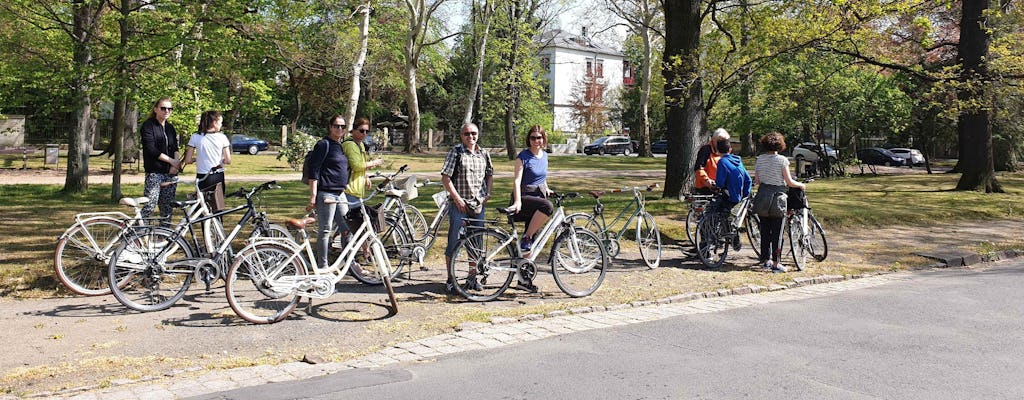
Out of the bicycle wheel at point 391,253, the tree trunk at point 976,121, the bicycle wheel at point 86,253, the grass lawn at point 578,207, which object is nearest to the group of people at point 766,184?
the grass lawn at point 578,207

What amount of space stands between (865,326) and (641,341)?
7.15 feet

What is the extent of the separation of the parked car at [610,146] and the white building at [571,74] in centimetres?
1084

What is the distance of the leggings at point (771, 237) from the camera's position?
10.3 meters

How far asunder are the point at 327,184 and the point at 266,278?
5.23 feet

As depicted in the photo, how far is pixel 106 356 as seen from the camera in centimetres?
579

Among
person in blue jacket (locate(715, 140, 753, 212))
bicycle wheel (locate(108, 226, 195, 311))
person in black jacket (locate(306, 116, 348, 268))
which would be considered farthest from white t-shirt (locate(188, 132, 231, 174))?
person in blue jacket (locate(715, 140, 753, 212))

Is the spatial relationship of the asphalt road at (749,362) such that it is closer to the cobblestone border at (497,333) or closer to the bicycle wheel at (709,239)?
the cobblestone border at (497,333)

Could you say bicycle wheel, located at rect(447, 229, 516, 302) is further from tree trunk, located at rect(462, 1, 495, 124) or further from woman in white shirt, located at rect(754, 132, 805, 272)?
tree trunk, located at rect(462, 1, 495, 124)

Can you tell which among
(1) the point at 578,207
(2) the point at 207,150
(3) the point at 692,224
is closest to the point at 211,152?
(2) the point at 207,150

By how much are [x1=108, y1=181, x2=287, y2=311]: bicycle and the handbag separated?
625cm

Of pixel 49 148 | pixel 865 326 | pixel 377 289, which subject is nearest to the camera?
pixel 865 326

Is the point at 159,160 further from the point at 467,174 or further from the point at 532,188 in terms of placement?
the point at 532,188

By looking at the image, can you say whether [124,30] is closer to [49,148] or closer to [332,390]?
[332,390]

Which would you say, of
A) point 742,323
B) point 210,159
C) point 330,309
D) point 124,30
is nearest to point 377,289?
point 330,309
